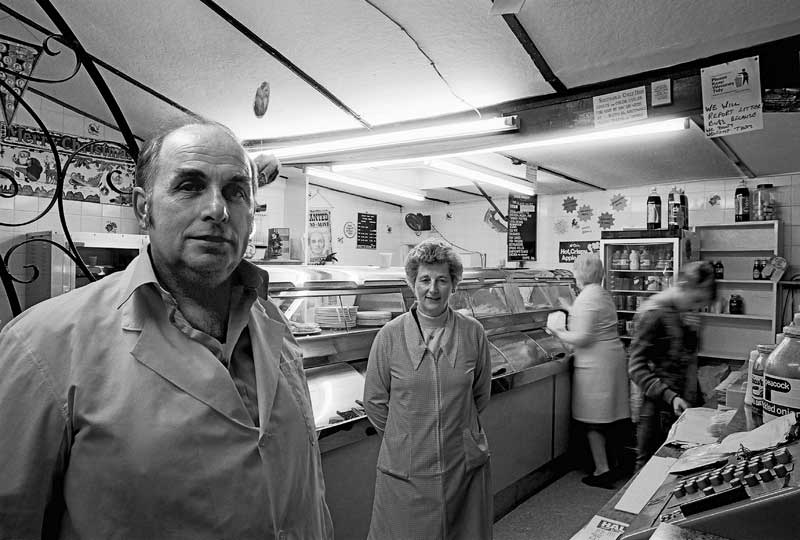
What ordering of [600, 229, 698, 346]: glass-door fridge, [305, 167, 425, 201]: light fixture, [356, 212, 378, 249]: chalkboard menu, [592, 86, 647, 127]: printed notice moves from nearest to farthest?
[592, 86, 647, 127]: printed notice → [305, 167, 425, 201]: light fixture → [600, 229, 698, 346]: glass-door fridge → [356, 212, 378, 249]: chalkboard menu

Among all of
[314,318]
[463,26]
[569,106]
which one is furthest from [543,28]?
[314,318]

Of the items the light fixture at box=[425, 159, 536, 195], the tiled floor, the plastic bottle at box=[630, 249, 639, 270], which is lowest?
the tiled floor

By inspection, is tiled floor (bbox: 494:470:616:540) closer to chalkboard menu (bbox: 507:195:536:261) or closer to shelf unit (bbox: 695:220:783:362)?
shelf unit (bbox: 695:220:783:362)

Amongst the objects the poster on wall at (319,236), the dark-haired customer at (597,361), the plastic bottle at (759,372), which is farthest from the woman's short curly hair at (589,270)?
the poster on wall at (319,236)

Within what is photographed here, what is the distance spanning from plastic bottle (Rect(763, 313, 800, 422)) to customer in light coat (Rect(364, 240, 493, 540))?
4.74 feet

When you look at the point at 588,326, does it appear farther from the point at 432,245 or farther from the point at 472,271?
the point at 432,245

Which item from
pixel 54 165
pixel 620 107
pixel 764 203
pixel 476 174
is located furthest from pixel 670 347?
pixel 54 165

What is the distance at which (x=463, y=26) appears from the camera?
3.19 meters

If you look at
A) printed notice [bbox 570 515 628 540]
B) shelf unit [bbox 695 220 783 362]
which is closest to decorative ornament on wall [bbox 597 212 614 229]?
shelf unit [bbox 695 220 783 362]

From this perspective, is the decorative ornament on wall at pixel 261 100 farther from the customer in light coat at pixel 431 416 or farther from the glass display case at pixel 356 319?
the customer in light coat at pixel 431 416

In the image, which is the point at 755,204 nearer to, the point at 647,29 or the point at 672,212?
the point at 672,212

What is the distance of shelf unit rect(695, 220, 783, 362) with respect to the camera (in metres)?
6.74

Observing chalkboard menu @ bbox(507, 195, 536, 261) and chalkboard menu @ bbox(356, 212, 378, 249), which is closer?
chalkboard menu @ bbox(507, 195, 536, 261)

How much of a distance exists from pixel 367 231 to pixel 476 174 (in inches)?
163
